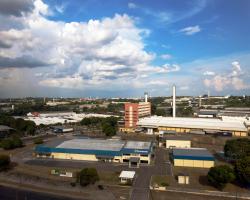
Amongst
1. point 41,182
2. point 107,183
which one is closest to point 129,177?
point 107,183

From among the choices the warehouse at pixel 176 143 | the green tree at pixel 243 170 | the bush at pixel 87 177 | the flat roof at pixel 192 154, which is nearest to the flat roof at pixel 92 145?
the flat roof at pixel 192 154

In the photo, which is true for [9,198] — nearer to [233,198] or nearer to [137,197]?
[137,197]

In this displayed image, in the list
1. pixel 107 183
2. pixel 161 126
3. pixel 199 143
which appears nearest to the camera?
pixel 107 183

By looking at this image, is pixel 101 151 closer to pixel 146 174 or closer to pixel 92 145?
pixel 92 145

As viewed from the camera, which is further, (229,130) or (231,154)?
(229,130)

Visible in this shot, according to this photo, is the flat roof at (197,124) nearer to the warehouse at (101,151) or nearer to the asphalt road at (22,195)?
the warehouse at (101,151)

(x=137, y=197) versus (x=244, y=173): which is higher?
(x=244, y=173)
